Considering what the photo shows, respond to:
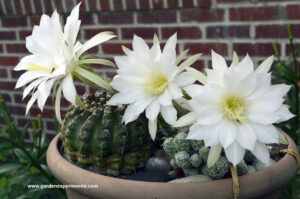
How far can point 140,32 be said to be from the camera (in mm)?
2000

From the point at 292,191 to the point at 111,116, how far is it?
0.72 meters

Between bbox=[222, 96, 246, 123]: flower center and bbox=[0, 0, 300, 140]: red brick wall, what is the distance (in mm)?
1012

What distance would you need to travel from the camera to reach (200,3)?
71.1 inches

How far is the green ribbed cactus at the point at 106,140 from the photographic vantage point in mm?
993

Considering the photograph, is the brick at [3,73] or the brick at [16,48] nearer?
the brick at [16,48]

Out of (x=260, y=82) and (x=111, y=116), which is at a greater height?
(x=260, y=82)

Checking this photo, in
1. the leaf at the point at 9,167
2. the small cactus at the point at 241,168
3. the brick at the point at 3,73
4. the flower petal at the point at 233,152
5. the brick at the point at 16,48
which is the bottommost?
the leaf at the point at 9,167

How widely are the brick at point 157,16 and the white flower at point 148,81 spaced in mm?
1036

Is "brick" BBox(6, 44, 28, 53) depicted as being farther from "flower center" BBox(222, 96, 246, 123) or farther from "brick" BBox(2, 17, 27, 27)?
"flower center" BBox(222, 96, 246, 123)

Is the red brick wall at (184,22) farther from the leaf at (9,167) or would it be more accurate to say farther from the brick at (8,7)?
the leaf at (9,167)

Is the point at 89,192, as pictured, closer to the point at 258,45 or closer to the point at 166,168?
the point at 166,168

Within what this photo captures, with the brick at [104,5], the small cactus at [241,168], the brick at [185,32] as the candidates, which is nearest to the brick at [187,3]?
the brick at [185,32]

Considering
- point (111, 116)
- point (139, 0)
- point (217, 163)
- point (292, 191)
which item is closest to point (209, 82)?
point (217, 163)

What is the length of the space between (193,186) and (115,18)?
1.39 m
